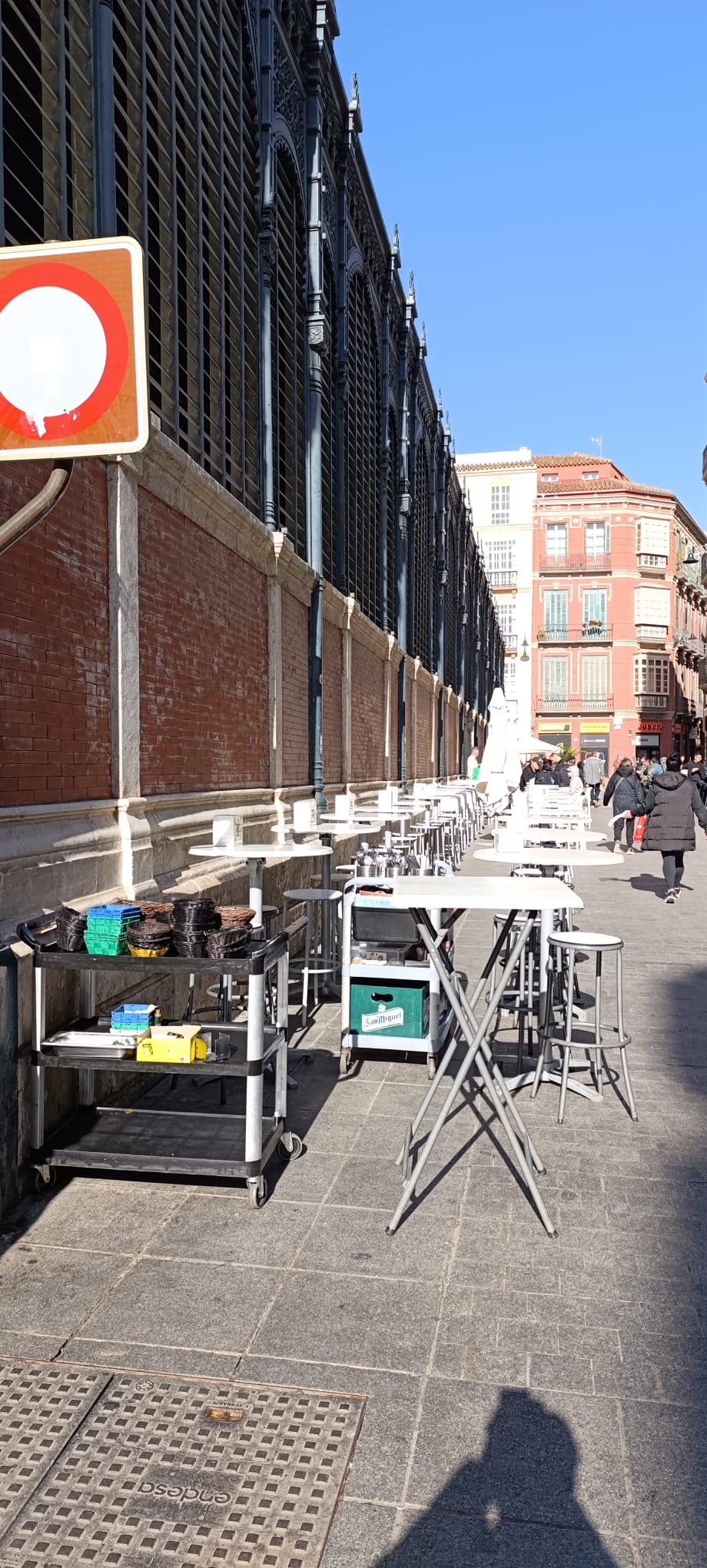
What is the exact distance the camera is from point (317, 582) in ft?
39.4

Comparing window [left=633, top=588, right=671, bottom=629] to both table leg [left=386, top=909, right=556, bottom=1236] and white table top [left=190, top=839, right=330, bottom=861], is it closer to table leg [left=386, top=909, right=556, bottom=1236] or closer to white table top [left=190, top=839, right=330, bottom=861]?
white table top [left=190, top=839, right=330, bottom=861]

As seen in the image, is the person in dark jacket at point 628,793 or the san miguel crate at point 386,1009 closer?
the san miguel crate at point 386,1009

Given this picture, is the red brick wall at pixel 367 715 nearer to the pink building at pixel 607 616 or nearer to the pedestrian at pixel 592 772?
the pedestrian at pixel 592 772

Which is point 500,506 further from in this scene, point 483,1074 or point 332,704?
point 483,1074

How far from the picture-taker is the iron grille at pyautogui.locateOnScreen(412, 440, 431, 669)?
23547 millimetres

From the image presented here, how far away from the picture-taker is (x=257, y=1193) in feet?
13.7

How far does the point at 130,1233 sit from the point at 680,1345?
6.37 ft

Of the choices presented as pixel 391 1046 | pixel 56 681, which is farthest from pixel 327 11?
pixel 391 1046

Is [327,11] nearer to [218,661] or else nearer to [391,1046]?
[218,661]

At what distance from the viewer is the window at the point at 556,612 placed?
2418 inches

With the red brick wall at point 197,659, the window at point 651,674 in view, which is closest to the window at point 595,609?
the window at point 651,674

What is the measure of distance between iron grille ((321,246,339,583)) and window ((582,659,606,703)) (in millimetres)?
48240

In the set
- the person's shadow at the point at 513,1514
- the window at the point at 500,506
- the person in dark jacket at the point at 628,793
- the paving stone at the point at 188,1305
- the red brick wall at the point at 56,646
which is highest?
the window at the point at 500,506

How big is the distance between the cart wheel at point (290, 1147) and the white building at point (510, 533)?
5740 centimetres
